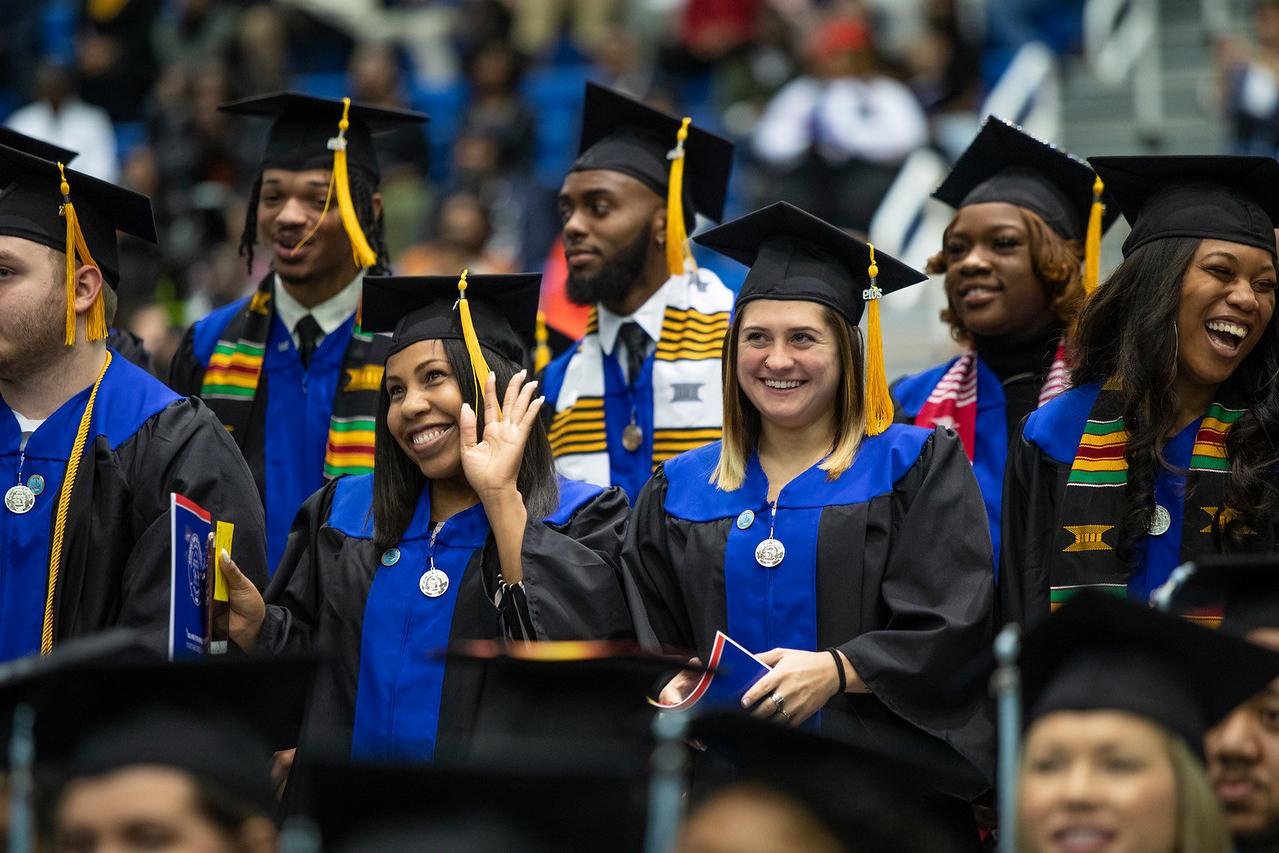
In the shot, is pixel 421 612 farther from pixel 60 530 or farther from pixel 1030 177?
pixel 1030 177

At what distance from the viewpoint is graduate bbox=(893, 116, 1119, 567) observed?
5648mm

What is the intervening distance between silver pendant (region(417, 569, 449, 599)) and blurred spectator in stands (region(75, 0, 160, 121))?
9285mm

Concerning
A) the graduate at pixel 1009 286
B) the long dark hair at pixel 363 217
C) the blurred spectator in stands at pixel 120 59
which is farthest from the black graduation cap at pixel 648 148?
the blurred spectator in stands at pixel 120 59

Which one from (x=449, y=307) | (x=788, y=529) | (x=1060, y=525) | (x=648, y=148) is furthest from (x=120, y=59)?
(x=1060, y=525)

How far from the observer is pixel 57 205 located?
5.01m

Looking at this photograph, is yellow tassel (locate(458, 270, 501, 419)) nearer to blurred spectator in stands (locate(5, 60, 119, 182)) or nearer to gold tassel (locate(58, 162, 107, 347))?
gold tassel (locate(58, 162, 107, 347))

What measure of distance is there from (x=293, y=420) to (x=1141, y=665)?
3410mm

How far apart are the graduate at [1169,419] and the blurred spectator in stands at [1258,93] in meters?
4.63

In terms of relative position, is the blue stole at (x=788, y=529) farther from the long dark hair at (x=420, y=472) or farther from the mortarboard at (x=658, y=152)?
the mortarboard at (x=658, y=152)

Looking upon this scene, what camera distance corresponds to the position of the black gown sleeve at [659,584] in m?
4.65

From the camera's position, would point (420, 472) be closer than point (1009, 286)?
Yes

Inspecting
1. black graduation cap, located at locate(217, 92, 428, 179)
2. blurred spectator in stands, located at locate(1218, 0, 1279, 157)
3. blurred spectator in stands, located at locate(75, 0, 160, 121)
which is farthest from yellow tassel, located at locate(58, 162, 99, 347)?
blurred spectator in stands, located at locate(75, 0, 160, 121)

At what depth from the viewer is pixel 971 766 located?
4.45 meters

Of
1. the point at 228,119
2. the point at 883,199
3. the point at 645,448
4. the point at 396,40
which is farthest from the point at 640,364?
the point at 396,40
